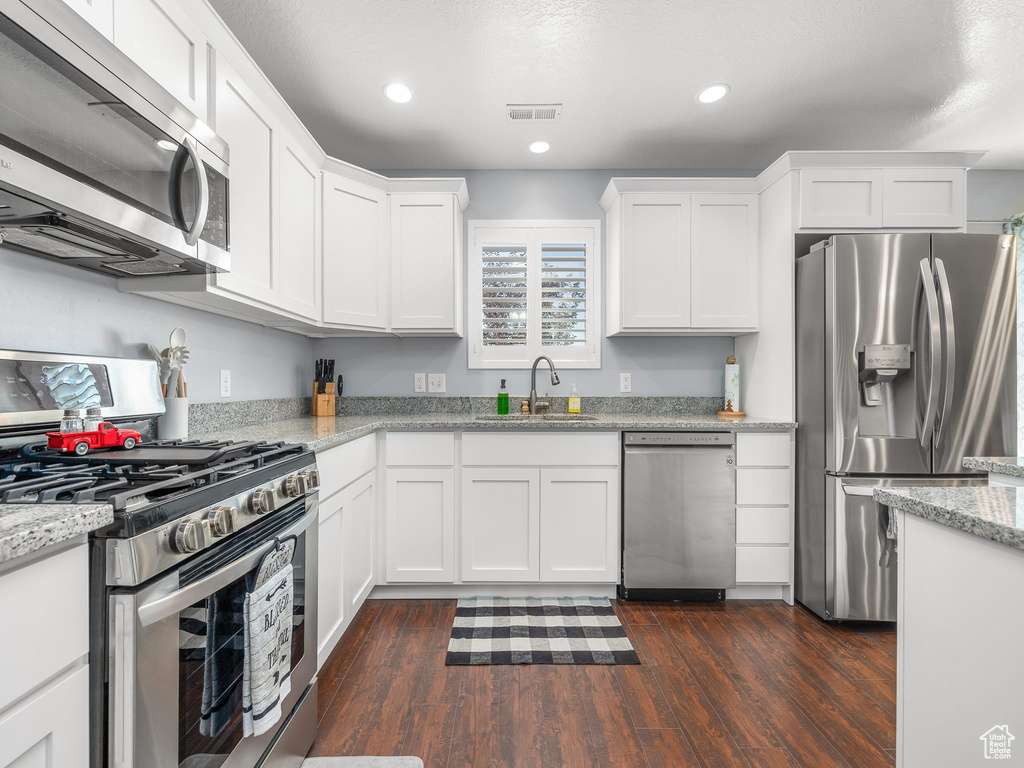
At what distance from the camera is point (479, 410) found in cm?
335

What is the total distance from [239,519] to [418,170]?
2.81 meters

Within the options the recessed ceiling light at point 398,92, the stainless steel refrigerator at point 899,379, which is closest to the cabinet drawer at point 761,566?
the stainless steel refrigerator at point 899,379

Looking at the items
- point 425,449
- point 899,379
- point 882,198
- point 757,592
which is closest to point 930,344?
point 899,379

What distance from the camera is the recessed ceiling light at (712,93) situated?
96.7 inches

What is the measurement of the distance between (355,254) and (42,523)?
2.32m

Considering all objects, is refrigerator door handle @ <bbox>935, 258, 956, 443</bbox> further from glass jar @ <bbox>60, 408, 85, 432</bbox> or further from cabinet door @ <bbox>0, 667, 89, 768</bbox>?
glass jar @ <bbox>60, 408, 85, 432</bbox>

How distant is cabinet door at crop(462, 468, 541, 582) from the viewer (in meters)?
2.71

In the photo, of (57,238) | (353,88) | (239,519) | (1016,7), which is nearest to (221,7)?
(353,88)

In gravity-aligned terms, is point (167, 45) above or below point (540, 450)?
above

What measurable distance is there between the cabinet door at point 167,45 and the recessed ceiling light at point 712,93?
2106mm

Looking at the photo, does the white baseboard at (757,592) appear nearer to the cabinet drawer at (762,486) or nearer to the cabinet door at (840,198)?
the cabinet drawer at (762,486)

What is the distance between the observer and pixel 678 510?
2680 mm

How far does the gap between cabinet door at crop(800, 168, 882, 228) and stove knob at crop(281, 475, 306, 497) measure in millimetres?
2667

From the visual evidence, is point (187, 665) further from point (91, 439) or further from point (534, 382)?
point (534, 382)
